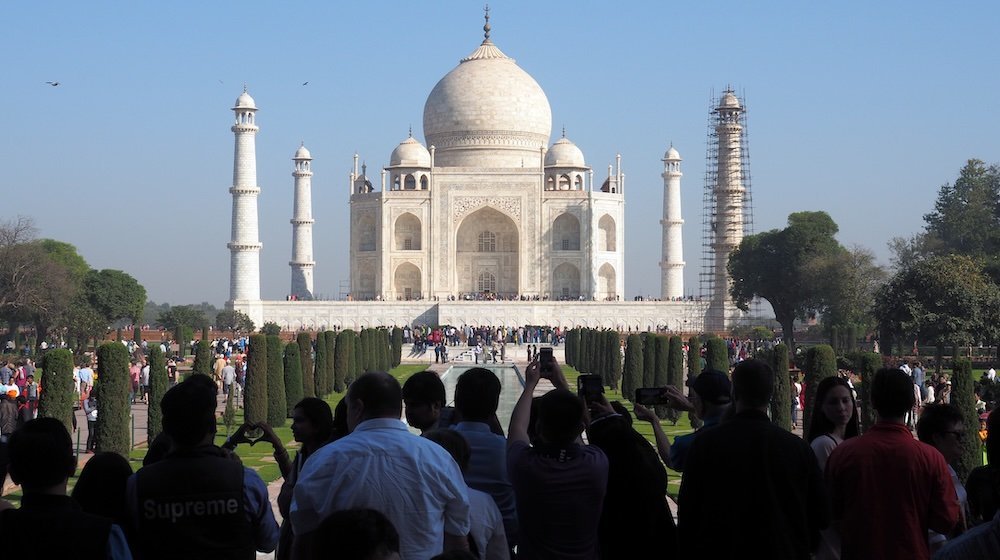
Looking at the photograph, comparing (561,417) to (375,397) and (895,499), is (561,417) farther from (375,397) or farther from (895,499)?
(895,499)

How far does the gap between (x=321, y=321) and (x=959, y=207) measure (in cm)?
1991

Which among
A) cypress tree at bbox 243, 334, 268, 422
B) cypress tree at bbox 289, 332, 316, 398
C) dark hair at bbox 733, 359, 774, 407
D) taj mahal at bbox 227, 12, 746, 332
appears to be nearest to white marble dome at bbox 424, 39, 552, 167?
taj mahal at bbox 227, 12, 746, 332

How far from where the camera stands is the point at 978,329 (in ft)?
78.5

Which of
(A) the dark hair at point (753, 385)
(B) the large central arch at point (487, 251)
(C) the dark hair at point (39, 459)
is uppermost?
(B) the large central arch at point (487, 251)

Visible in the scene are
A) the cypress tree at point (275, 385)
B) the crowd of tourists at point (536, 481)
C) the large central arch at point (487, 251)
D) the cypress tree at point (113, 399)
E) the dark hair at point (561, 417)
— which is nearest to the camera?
the crowd of tourists at point (536, 481)

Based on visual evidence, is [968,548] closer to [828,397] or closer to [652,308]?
[828,397]

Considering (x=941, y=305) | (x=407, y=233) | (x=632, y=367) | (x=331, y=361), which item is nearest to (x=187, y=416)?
(x=632, y=367)

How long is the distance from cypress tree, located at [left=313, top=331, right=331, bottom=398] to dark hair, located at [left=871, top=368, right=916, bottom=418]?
14.7 metres

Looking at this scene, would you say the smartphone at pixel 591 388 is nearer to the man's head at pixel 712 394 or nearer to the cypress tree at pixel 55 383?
the man's head at pixel 712 394

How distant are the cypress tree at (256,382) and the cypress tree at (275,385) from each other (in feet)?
0.92

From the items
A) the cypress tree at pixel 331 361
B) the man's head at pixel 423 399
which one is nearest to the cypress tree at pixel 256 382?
the cypress tree at pixel 331 361

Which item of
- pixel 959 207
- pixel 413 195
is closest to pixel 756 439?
pixel 413 195

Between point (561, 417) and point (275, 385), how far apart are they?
11.2 m

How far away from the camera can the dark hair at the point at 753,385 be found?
11.6 feet
